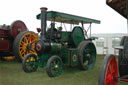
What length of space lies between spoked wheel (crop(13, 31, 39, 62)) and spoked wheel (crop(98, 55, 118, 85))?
4434 millimetres

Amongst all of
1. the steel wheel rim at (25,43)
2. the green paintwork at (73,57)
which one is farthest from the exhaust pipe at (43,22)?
the steel wheel rim at (25,43)

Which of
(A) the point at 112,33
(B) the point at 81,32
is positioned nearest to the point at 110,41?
(A) the point at 112,33

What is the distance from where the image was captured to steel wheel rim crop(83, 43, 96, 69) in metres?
6.19

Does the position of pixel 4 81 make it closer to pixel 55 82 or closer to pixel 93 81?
pixel 55 82

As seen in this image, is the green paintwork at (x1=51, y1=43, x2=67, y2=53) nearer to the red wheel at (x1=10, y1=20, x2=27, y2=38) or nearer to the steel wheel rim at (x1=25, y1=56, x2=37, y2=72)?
the steel wheel rim at (x1=25, y1=56, x2=37, y2=72)

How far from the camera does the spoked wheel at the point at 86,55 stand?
228 inches

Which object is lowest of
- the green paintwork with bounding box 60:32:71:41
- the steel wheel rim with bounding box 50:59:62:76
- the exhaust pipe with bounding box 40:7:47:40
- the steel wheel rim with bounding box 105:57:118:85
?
the steel wheel rim with bounding box 50:59:62:76

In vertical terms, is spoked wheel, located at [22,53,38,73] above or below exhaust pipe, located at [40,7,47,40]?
below

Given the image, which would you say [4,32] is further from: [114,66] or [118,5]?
[114,66]

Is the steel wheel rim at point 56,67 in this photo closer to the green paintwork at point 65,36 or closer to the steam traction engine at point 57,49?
the steam traction engine at point 57,49

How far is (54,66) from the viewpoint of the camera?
4766mm

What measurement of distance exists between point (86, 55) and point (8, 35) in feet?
13.1

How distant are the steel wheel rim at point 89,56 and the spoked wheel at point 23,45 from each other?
2127mm

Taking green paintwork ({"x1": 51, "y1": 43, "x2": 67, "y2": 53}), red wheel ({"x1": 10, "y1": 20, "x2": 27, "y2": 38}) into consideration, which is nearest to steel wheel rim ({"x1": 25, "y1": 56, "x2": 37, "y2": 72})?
green paintwork ({"x1": 51, "y1": 43, "x2": 67, "y2": 53})
